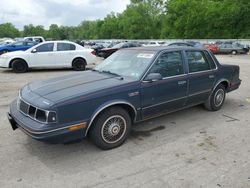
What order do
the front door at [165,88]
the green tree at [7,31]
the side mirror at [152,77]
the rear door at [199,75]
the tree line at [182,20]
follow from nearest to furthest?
the side mirror at [152,77] < the front door at [165,88] < the rear door at [199,75] < the tree line at [182,20] < the green tree at [7,31]

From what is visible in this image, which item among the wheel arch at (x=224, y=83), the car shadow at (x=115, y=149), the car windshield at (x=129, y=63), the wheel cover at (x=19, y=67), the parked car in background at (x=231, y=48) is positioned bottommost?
the car shadow at (x=115, y=149)

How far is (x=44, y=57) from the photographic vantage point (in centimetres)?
1258

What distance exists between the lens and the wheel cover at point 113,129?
409cm

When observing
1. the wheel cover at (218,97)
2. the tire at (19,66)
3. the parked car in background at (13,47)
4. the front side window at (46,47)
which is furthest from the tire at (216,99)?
the parked car in background at (13,47)

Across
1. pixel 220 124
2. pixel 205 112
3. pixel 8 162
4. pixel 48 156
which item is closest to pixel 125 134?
pixel 48 156

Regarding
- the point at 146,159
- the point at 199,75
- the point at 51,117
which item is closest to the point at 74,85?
the point at 51,117

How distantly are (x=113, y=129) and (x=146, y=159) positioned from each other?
0.70 metres

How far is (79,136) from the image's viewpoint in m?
3.80

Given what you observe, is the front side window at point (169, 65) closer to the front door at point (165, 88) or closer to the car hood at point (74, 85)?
the front door at point (165, 88)

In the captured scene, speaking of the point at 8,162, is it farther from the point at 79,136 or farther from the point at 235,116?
the point at 235,116

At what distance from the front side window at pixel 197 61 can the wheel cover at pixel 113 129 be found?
1.93m

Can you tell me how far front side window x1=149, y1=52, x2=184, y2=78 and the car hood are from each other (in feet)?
2.15

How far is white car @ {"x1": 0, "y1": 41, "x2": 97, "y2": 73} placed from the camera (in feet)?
40.8

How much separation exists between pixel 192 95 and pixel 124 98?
1.80m
